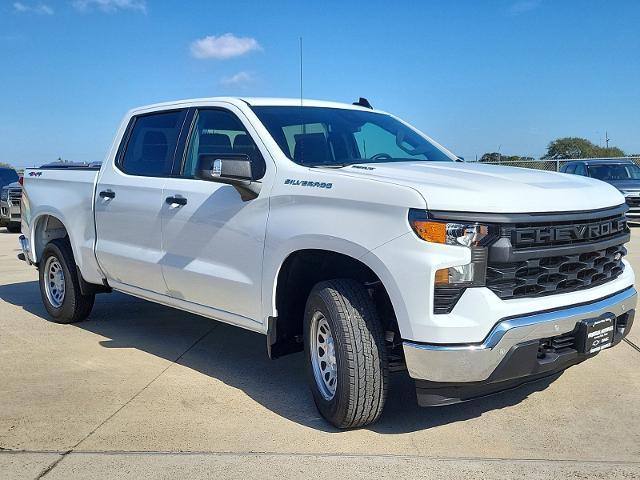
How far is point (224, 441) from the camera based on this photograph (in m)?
3.90

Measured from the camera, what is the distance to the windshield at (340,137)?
461 cm

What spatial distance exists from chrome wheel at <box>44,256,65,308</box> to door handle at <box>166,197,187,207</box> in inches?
87.5

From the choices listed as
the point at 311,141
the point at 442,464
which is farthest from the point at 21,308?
the point at 442,464

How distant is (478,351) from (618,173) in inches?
587

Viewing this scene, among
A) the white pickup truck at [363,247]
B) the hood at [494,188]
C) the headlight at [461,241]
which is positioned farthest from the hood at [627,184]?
the headlight at [461,241]

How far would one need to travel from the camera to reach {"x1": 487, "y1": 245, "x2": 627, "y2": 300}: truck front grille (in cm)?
348

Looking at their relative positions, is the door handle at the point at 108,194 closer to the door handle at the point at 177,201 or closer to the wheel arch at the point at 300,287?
the door handle at the point at 177,201

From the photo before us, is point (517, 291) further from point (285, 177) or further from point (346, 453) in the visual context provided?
point (285, 177)

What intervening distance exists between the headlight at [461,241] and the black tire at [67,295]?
4.12 metres

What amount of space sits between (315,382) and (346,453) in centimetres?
A: 55

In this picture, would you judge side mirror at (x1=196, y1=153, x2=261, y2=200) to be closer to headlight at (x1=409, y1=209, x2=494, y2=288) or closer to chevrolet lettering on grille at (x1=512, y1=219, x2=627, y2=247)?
headlight at (x1=409, y1=209, x2=494, y2=288)

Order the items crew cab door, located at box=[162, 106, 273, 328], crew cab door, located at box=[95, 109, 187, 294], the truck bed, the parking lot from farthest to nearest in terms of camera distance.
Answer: the truck bed < crew cab door, located at box=[95, 109, 187, 294] < crew cab door, located at box=[162, 106, 273, 328] < the parking lot

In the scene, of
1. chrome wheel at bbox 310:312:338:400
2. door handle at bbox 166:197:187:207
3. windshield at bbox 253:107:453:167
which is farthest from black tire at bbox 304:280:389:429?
door handle at bbox 166:197:187:207

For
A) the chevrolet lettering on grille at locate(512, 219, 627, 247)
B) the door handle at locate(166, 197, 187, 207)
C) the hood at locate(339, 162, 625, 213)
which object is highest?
the hood at locate(339, 162, 625, 213)
